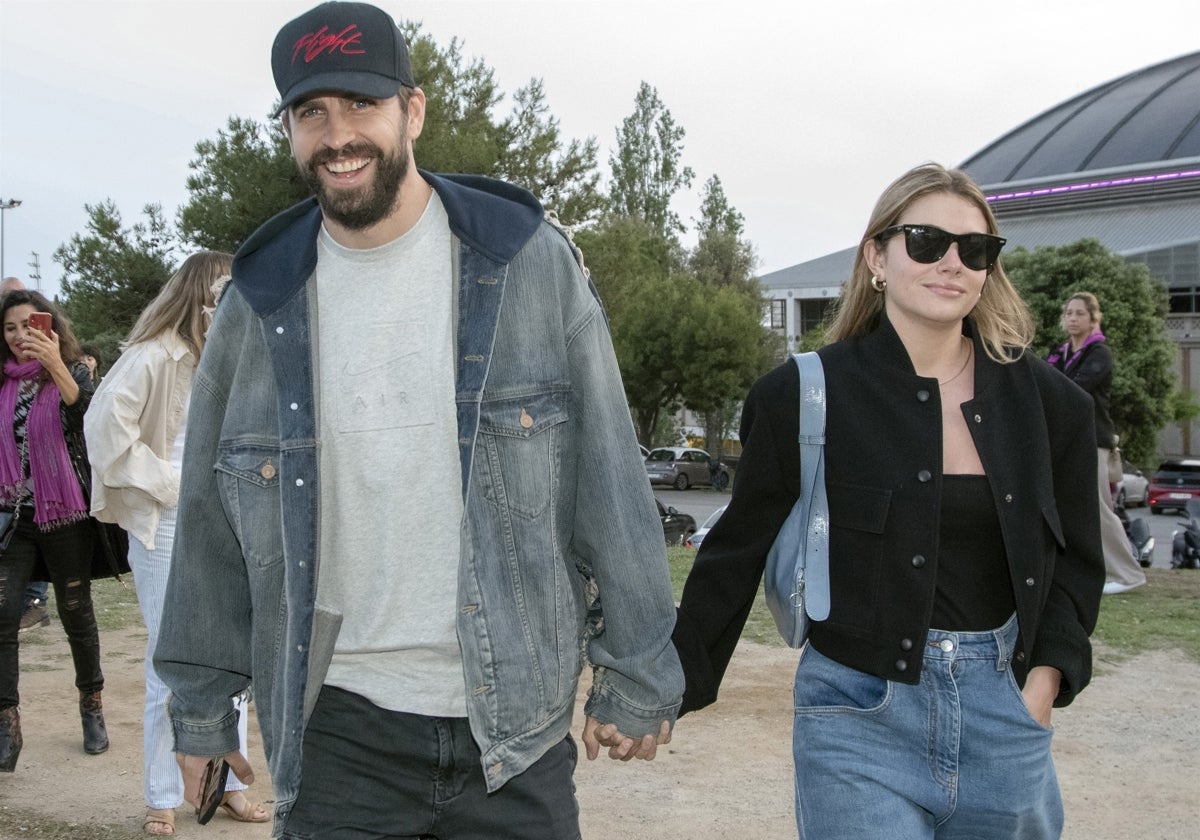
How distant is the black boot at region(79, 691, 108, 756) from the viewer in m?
6.18

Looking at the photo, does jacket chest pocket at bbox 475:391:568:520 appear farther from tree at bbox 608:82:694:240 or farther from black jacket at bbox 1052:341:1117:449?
tree at bbox 608:82:694:240

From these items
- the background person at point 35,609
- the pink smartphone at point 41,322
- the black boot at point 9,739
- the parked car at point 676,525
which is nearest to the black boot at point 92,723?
the black boot at point 9,739

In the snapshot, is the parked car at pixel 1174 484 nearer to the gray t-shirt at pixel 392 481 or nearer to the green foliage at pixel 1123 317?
the green foliage at pixel 1123 317

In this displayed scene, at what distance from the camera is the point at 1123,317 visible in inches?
1588

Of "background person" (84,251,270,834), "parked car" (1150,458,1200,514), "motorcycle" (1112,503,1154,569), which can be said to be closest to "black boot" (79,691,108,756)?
"background person" (84,251,270,834)

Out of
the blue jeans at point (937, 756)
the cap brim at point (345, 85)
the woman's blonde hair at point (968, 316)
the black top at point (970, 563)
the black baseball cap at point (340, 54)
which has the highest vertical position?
the black baseball cap at point (340, 54)

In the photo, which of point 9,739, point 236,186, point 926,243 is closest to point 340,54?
point 926,243

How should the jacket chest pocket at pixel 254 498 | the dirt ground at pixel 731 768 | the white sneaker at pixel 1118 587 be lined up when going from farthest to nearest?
the white sneaker at pixel 1118 587 < the dirt ground at pixel 731 768 < the jacket chest pocket at pixel 254 498

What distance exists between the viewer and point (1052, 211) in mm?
62719

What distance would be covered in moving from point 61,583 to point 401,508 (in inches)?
165

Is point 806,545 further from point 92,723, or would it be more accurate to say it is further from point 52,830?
point 92,723

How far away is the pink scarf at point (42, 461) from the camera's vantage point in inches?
237

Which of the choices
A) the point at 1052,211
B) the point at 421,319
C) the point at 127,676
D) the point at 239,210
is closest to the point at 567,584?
the point at 421,319

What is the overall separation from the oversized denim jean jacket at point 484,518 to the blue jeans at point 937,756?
→ 0.41m
